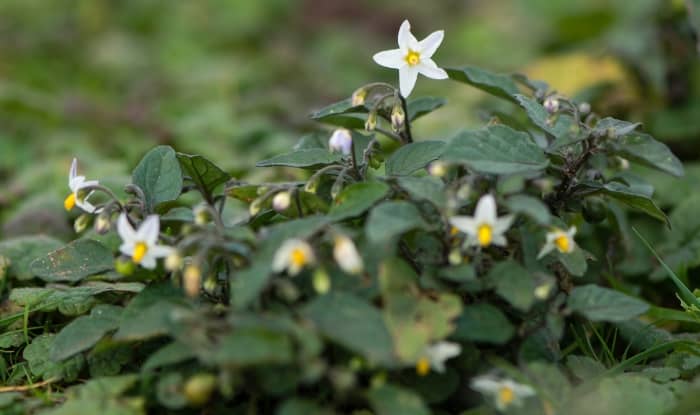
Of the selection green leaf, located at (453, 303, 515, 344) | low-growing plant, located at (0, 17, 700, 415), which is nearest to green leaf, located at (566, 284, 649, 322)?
low-growing plant, located at (0, 17, 700, 415)

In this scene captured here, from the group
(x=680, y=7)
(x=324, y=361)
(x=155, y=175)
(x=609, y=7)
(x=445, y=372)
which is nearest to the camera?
(x=324, y=361)

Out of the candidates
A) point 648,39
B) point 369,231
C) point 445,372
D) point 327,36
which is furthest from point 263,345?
point 327,36

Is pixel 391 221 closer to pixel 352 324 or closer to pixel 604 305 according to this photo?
pixel 352 324

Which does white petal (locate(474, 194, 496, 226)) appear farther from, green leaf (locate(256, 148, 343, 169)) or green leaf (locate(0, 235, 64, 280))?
green leaf (locate(0, 235, 64, 280))

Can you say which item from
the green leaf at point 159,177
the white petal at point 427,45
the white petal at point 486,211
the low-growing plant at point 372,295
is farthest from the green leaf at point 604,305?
the green leaf at point 159,177

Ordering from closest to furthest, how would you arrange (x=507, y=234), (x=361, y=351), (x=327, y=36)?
(x=361, y=351) → (x=507, y=234) → (x=327, y=36)

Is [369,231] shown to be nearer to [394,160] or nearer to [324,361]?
[324,361]

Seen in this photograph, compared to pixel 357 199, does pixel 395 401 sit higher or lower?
lower

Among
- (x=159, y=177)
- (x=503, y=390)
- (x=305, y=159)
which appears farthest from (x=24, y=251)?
(x=503, y=390)
